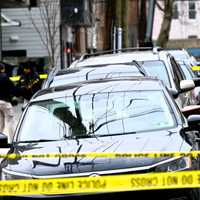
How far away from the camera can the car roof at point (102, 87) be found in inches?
315

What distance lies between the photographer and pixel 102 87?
26.5ft

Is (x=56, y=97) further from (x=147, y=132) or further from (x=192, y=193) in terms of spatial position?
(x=192, y=193)

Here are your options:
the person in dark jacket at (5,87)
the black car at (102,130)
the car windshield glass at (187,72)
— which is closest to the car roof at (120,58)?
the car windshield glass at (187,72)

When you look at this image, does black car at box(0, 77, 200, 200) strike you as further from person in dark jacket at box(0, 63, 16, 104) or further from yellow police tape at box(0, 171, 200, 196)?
person in dark jacket at box(0, 63, 16, 104)

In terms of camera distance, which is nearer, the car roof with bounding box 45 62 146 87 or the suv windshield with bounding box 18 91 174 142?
the suv windshield with bounding box 18 91 174 142

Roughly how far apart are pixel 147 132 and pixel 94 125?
63cm

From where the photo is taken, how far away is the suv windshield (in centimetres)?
723

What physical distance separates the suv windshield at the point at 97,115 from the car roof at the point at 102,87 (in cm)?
9

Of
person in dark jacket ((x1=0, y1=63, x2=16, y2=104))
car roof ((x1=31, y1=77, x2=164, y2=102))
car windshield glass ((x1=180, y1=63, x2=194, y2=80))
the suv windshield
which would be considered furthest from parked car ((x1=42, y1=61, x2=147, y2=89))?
person in dark jacket ((x1=0, y1=63, x2=16, y2=104))

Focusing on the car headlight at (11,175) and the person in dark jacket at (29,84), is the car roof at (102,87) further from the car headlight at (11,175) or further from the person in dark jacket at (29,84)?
the person in dark jacket at (29,84)

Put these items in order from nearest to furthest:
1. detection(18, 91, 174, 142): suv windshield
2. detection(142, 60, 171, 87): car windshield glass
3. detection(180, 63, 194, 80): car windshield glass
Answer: detection(18, 91, 174, 142): suv windshield
detection(142, 60, 171, 87): car windshield glass
detection(180, 63, 194, 80): car windshield glass

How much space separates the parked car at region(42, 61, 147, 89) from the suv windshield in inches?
90.2

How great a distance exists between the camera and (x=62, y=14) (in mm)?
31922

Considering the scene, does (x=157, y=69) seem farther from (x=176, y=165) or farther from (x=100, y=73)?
(x=176, y=165)
